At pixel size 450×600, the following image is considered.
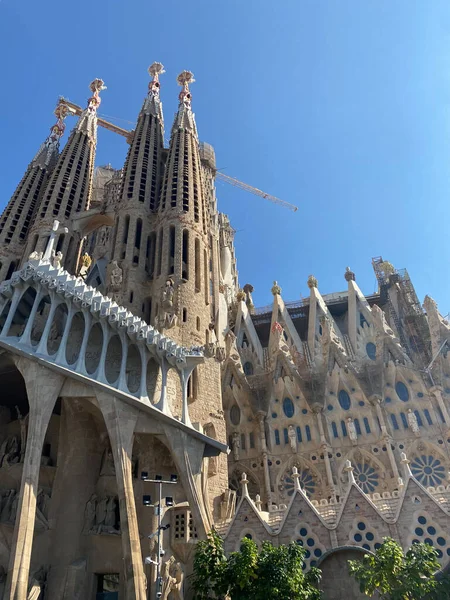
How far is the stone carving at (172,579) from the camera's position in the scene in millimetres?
15555

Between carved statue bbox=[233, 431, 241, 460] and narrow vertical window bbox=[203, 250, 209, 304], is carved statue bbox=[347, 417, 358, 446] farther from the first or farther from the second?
narrow vertical window bbox=[203, 250, 209, 304]

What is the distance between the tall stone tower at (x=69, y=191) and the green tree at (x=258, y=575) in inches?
1025

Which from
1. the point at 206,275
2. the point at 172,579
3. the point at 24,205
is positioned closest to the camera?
the point at 172,579

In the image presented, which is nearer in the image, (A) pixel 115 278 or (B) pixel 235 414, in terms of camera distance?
(B) pixel 235 414

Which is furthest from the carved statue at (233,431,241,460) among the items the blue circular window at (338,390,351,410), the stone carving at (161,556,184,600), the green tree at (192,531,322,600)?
the green tree at (192,531,322,600)

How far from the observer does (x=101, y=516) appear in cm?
1814

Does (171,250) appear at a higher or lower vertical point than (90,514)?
higher

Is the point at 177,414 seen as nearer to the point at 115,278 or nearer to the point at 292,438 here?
the point at 292,438

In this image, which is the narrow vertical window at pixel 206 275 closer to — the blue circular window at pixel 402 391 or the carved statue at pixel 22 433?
the carved statue at pixel 22 433

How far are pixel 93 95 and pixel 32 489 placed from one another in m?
45.2

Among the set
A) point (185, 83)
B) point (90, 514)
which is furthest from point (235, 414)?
point (185, 83)

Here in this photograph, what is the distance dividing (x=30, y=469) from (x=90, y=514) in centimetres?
357

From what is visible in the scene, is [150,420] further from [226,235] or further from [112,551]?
[226,235]

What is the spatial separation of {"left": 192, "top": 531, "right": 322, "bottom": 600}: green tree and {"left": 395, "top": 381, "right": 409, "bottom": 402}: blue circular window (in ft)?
45.1
